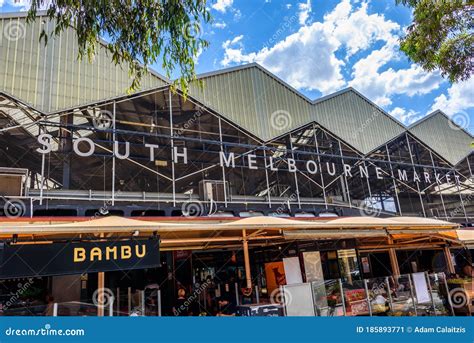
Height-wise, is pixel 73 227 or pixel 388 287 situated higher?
pixel 73 227

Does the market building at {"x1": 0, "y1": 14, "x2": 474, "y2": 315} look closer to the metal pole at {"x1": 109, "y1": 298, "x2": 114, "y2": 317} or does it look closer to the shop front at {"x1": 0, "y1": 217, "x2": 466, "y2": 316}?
the shop front at {"x1": 0, "y1": 217, "x2": 466, "y2": 316}

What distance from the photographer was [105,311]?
222 inches

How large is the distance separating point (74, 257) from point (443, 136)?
2497 cm

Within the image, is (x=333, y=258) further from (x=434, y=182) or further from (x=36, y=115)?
(x=434, y=182)

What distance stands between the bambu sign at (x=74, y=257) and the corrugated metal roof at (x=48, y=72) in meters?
7.48

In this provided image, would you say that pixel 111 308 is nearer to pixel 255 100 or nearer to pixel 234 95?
pixel 234 95

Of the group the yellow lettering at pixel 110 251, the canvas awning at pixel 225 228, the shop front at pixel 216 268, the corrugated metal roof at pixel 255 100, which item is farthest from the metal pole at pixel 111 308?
the corrugated metal roof at pixel 255 100

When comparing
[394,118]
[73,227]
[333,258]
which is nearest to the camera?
[73,227]

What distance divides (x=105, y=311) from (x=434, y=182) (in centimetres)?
2234

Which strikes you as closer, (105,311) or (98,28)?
(98,28)

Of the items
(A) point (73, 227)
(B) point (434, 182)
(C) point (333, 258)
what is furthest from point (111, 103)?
(B) point (434, 182)

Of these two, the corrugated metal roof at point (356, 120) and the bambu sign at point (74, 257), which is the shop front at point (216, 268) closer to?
the bambu sign at point (74, 257)

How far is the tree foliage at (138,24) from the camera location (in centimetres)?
471

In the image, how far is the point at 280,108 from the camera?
54.5 ft
